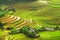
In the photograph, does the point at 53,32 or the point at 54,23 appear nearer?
the point at 53,32

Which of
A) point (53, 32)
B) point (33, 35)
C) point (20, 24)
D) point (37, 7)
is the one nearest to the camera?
point (33, 35)

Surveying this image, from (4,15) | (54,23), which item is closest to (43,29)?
(54,23)

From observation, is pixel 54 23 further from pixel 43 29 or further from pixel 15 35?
pixel 15 35

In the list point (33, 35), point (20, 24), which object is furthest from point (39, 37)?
point (20, 24)

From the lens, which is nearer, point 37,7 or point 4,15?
point 4,15

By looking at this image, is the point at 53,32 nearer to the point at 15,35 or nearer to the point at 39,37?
the point at 39,37

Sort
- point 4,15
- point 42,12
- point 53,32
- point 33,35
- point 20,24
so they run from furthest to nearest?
point 42,12
point 4,15
point 20,24
point 53,32
point 33,35
